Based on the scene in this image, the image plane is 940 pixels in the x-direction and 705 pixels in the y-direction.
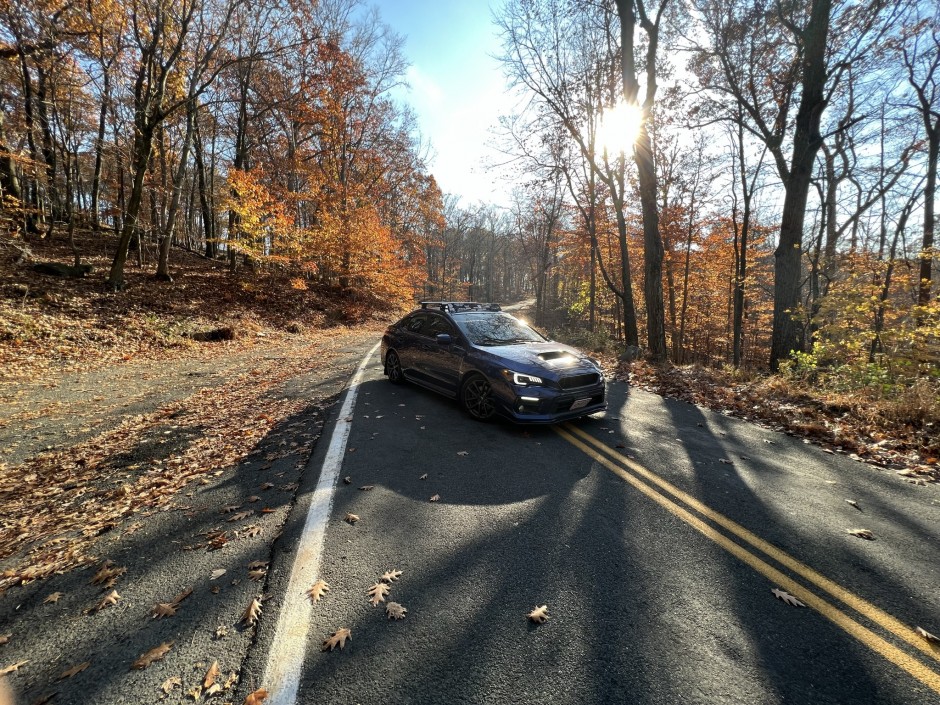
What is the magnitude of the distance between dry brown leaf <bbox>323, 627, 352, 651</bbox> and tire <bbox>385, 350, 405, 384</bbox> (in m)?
5.89

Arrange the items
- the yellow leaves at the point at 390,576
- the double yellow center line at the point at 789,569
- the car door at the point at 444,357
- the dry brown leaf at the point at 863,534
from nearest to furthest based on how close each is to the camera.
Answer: the double yellow center line at the point at 789,569
the yellow leaves at the point at 390,576
the dry brown leaf at the point at 863,534
the car door at the point at 444,357

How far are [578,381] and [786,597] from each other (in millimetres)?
3313

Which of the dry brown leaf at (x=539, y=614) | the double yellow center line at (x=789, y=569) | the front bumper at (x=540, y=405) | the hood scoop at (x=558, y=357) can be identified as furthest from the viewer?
the hood scoop at (x=558, y=357)

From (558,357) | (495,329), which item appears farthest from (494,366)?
(495,329)

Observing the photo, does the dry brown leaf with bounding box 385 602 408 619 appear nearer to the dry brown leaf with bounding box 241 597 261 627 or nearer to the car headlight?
the dry brown leaf with bounding box 241 597 261 627

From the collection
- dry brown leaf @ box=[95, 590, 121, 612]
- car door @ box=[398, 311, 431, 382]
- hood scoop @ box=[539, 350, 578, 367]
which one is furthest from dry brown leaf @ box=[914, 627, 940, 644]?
car door @ box=[398, 311, 431, 382]

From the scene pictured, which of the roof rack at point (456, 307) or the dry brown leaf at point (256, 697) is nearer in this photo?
the dry brown leaf at point (256, 697)

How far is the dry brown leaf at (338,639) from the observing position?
7.03ft

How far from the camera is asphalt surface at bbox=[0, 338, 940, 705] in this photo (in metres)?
1.95

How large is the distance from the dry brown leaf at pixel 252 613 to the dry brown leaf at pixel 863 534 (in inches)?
172

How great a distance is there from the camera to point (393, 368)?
27.2ft

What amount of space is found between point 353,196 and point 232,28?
8.70 meters

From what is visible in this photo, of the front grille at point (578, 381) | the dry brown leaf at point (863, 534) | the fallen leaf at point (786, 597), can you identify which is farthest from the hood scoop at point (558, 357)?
the fallen leaf at point (786, 597)

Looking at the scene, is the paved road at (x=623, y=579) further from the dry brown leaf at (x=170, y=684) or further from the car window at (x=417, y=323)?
the car window at (x=417, y=323)
